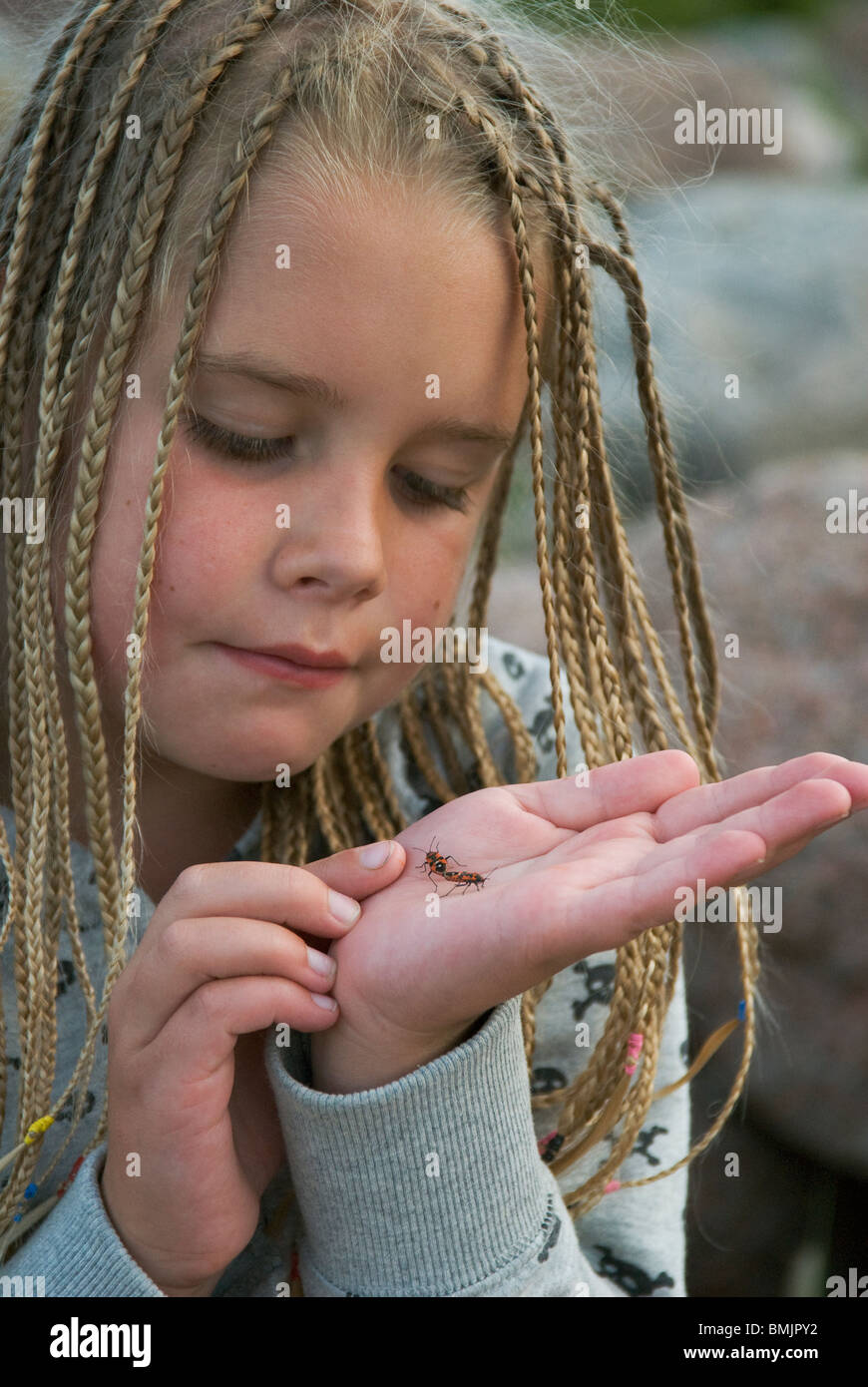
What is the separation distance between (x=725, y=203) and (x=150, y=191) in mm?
4163

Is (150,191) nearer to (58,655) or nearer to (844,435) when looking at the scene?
(58,655)

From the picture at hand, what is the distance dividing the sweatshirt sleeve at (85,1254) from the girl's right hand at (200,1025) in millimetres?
22

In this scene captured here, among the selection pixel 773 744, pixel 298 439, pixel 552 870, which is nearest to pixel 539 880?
pixel 552 870

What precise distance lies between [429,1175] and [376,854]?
346 millimetres

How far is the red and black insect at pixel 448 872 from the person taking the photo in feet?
A: 4.42

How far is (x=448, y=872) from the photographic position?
1394 millimetres

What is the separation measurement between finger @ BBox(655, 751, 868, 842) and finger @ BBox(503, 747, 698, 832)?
0.8 inches

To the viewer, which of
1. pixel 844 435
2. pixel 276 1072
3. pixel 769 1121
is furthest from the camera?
pixel 844 435

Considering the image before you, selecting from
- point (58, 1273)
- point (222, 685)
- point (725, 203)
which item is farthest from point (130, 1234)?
point (725, 203)

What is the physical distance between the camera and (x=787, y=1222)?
109 inches

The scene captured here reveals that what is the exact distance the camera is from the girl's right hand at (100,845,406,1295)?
1348mm

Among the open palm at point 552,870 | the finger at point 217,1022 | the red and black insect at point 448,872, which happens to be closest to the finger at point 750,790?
the open palm at point 552,870

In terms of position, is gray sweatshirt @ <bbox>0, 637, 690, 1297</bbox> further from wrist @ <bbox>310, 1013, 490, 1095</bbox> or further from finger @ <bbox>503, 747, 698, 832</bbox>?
finger @ <bbox>503, 747, 698, 832</bbox>

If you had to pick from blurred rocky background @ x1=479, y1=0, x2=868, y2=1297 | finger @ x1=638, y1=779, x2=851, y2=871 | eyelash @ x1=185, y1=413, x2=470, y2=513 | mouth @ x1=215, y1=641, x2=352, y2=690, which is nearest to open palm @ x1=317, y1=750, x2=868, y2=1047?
finger @ x1=638, y1=779, x2=851, y2=871
